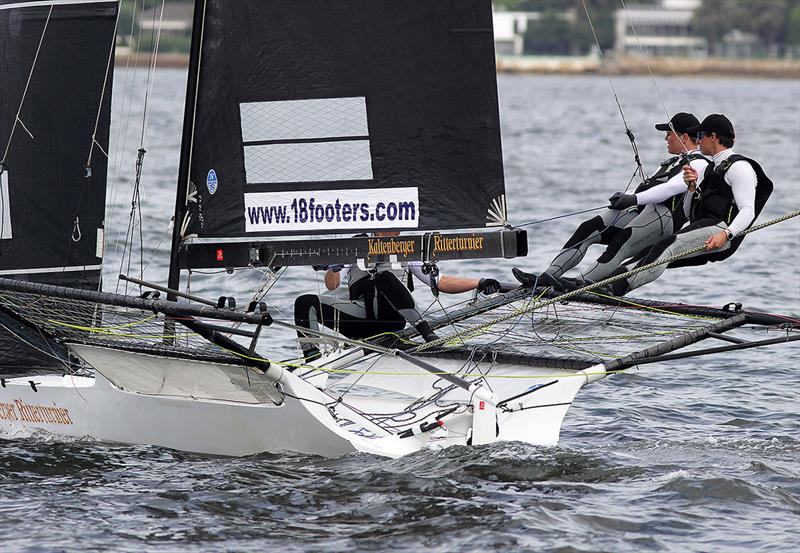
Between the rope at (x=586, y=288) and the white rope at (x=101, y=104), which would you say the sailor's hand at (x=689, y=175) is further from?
the white rope at (x=101, y=104)

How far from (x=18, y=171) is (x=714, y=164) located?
4501 mm

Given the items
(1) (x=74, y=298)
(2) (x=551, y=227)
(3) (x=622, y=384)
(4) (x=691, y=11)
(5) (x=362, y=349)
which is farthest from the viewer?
(4) (x=691, y=11)

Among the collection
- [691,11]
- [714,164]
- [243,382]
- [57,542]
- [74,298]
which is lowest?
[57,542]

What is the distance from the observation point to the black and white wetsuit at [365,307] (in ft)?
30.9

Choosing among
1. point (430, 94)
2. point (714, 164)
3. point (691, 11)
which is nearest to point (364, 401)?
point (430, 94)

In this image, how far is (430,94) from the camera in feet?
28.9

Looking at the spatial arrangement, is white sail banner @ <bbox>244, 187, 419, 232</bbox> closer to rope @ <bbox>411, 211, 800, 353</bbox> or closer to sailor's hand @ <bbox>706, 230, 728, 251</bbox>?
rope @ <bbox>411, 211, 800, 353</bbox>

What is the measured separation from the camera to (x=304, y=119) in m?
8.68

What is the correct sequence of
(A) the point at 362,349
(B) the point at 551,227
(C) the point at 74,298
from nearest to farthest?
(C) the point at 74,298
(A) the point at 362,349
(B) the point at 551,227

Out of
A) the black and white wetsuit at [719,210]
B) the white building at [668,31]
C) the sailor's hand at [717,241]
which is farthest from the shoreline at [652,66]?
the sailor's hand at [717,241]

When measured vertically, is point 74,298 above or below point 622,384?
above

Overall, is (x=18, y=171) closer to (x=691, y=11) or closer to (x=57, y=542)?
(x=57, y=542)

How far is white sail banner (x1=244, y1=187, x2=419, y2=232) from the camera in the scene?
342 inches

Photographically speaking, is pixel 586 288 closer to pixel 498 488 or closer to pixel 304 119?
pixel 498 488
